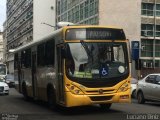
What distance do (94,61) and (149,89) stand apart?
7040 mm

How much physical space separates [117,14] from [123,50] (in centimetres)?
5161

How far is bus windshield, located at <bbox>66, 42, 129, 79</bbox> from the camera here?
53.5 feet

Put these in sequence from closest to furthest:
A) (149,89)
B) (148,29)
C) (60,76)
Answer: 1. (60,76)
2. (149,89)
3. (148,29)

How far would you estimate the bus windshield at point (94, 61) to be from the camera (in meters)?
16.3

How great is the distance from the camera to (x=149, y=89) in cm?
2277

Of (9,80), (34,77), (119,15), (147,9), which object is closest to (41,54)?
(34,77)

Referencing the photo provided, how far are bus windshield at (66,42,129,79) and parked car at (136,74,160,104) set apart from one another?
227 inches

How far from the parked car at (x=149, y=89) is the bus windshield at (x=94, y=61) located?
577cm

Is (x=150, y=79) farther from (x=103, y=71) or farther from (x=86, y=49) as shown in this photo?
(x=86, y=49)

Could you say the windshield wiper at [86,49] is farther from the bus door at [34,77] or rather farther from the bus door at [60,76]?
the bus door at [34,77]

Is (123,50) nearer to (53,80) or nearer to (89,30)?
(89,30)

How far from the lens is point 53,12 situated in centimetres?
10606

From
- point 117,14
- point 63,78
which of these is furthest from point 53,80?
point 117,14

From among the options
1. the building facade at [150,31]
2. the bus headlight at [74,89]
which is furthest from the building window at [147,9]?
the bus headlight at [74,89]
